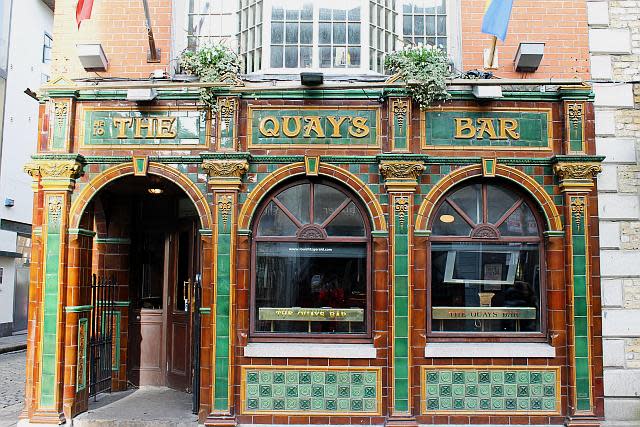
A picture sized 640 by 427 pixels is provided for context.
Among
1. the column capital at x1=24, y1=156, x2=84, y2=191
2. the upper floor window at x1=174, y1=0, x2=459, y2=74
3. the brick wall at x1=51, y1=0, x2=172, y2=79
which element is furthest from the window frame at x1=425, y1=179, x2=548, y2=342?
the column capital at x1=24, y1=156, x2=84, y2=191

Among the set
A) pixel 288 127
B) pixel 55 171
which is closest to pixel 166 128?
pixel 55 171

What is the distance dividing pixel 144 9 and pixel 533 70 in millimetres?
5927

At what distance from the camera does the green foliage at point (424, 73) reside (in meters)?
9.53

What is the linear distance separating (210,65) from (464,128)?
3885 mm

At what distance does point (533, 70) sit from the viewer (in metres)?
10.0

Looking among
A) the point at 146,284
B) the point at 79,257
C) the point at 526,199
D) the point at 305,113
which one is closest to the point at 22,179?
the point at 146,284

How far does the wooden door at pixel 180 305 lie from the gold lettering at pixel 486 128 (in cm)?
520

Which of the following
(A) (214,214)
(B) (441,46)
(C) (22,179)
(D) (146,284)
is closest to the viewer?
(A) (214,214)

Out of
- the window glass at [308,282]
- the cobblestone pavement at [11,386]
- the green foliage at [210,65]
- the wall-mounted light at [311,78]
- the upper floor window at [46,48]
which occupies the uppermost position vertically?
the upper floor window at [46,48]

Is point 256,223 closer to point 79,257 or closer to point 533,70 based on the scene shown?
point 79,257

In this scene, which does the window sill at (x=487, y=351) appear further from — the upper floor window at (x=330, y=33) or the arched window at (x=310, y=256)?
the upper floor window at (x=330, y=33)

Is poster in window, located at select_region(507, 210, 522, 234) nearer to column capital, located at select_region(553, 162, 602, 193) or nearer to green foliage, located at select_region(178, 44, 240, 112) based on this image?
column capital, located at select_region(553, 162, 602, 193)

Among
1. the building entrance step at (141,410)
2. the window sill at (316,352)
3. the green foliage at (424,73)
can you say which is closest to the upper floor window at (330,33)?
the green foliage at (424,73)

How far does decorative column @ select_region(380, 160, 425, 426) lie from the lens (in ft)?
30.4
